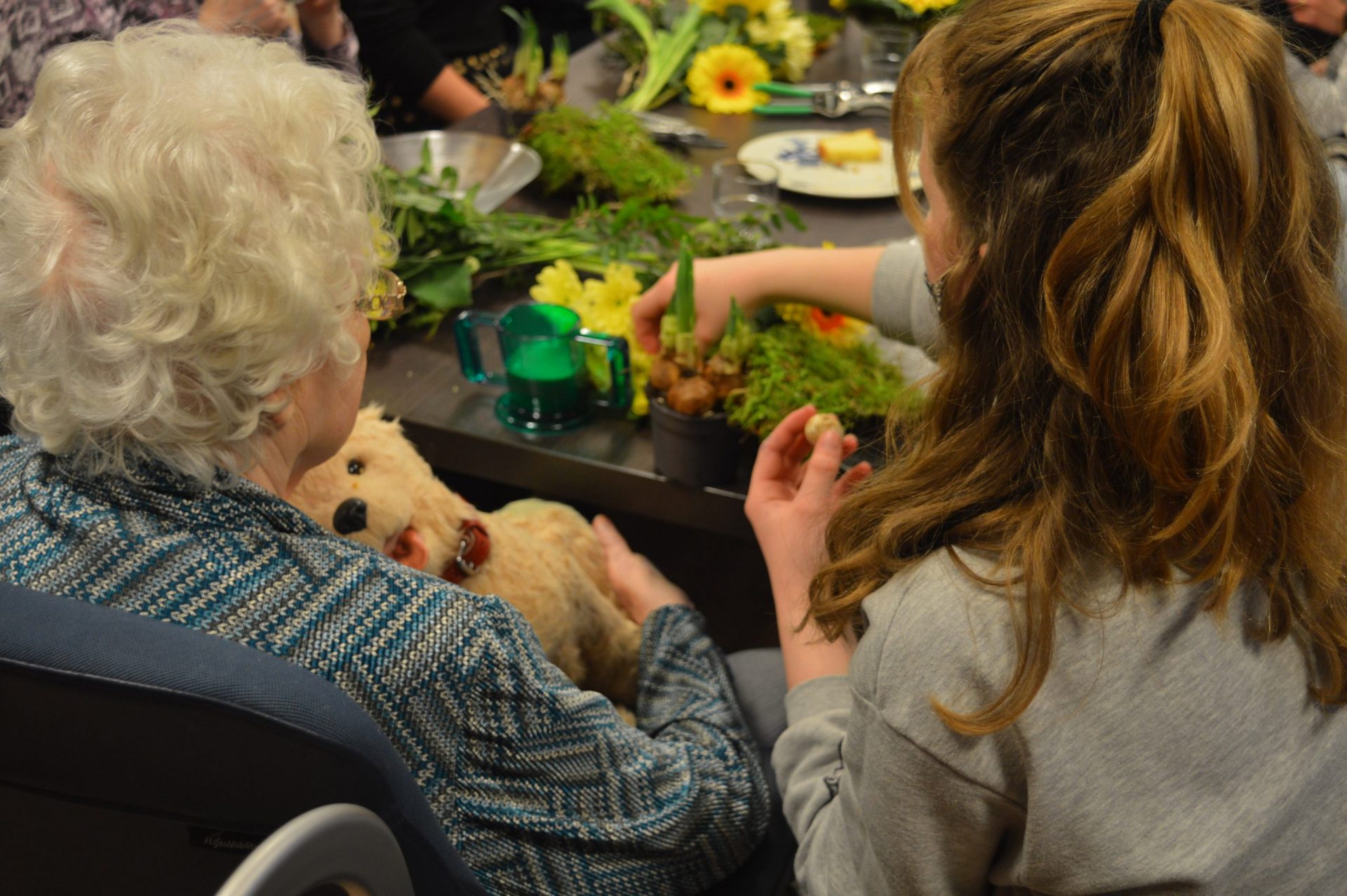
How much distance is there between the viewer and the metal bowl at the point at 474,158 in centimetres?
184

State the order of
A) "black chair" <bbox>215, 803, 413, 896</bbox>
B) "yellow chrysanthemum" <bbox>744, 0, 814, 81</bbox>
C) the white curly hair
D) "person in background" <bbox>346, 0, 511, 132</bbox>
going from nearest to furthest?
"black chair" <bbox>215, 803, 413, 896</bbox>, the white curly hair, "yellow chrysanthemum" <bbox>744, 0, 814, 81</bbox>, "person in background" <bbox>346, 0, 511, 132</bbox>

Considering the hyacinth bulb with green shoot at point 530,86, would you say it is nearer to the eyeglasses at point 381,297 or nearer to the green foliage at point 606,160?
the green foliage at point 606,160

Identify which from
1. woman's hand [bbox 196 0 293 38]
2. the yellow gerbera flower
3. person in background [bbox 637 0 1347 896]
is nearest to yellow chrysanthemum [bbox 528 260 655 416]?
person in background [bbox 637 0 1347 896]

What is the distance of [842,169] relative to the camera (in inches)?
76.8

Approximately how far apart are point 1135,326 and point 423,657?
1.86 feet

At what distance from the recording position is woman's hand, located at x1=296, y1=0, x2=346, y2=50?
88.0 inches

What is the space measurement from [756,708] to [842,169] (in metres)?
1.14

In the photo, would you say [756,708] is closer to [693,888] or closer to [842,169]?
[693,888]

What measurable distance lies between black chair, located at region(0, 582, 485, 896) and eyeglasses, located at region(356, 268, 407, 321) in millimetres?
397

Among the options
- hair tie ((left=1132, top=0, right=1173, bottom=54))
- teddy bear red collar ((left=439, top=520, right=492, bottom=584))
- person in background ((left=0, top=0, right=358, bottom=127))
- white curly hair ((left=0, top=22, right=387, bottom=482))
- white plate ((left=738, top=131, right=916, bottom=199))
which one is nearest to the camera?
hair tie ((left=1132, top=0, right=1173, bottom=54))

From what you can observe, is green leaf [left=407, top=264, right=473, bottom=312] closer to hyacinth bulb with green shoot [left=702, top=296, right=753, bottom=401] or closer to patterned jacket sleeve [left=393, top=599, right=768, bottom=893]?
hyacinth bulb with green shoot [left=702, top=296, right=753, bottom=401]

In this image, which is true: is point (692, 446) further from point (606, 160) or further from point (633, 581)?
point (606, 160)

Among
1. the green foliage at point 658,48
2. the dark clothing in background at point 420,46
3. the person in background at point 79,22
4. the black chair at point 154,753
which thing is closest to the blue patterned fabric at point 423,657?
the black chair at point 154,753

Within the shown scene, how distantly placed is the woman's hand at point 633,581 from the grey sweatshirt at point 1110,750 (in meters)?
0.57
